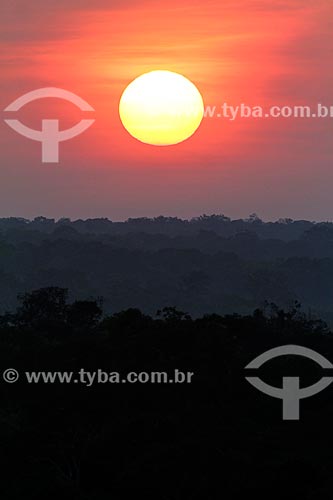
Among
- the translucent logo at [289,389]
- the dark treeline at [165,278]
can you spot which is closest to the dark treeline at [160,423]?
the translucent logo at [289,389]

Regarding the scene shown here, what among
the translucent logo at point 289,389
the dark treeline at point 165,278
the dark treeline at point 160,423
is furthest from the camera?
the dark treeline at point 165,278

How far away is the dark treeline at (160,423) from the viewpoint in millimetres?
32062

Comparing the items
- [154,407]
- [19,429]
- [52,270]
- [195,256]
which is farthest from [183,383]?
[195,256]

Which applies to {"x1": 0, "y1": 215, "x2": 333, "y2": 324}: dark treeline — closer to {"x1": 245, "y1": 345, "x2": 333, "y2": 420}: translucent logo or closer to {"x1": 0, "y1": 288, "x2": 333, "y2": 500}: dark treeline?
{"x1": 0, "y1": 288, "x2": 333, "y2": 500}: dark treeline

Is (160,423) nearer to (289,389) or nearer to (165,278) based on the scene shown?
(289,389)

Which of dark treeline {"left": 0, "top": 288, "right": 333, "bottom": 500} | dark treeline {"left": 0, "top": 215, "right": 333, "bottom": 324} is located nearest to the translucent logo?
dark treeline {"left": 0, "top": 288, "right": 333, "bottom": 500}

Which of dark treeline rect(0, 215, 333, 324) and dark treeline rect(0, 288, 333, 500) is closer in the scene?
dark treeline rect(0, 288, 333, 500)

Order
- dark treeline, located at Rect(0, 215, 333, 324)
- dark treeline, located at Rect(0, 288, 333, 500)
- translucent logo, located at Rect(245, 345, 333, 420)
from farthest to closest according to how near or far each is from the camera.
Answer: dark treeline, located at Rect(0, 215, 333, 324)
translucent logo, located at Rect(245, 345, 333, 420)
dark treeline, located at Rect(0, 288, 333, 500)

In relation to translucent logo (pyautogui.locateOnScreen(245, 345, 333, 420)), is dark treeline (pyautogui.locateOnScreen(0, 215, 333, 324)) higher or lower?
higher

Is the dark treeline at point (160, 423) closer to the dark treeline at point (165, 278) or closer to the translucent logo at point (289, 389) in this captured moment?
the translucent logo at point (289, 389)

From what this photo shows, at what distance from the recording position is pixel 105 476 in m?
33.2

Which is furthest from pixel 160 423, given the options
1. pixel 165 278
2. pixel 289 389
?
pixel 165 278

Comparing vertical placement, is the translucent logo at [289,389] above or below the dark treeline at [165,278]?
below

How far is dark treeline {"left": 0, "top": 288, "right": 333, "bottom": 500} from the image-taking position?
32062 millimetres
